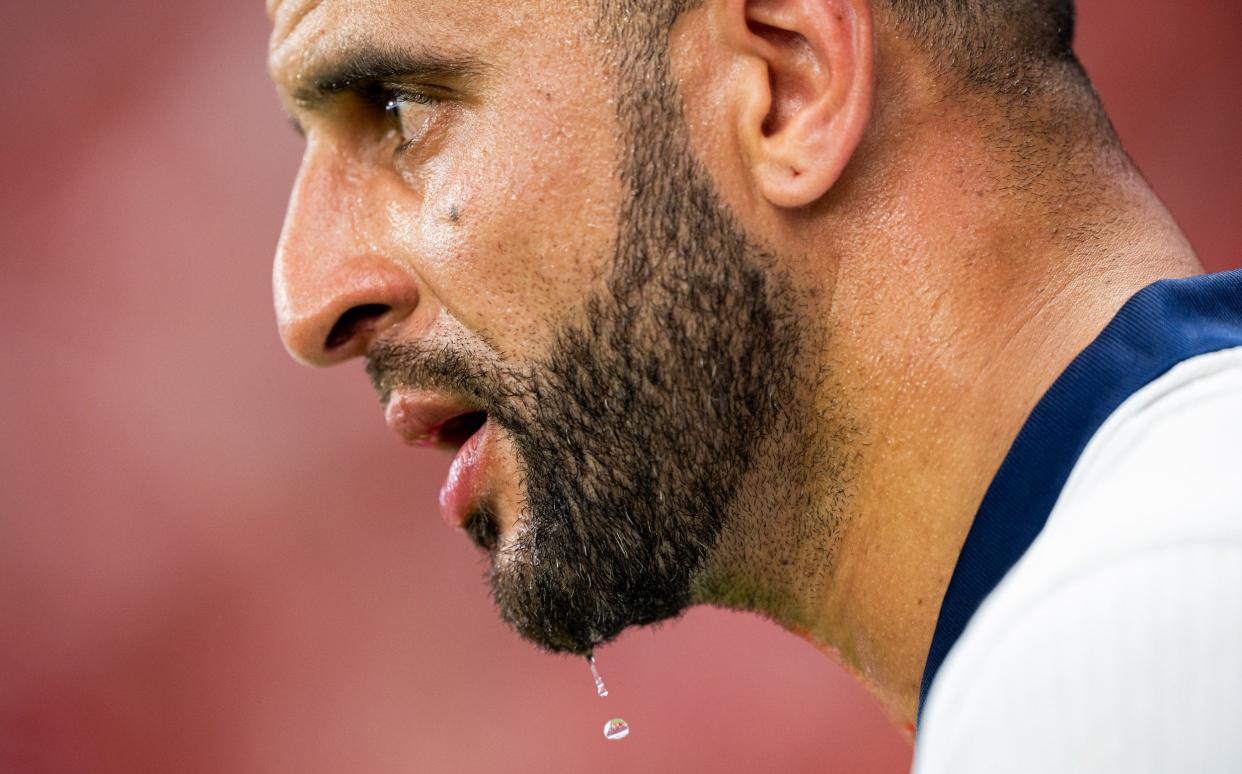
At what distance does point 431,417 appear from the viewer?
2.64 ft

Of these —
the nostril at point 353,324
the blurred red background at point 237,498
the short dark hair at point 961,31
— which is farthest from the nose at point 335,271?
the blurred red background at point 237,498

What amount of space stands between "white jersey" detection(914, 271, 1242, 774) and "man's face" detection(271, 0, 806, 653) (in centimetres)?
26

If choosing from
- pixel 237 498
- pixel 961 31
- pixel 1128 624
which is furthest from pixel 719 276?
pixel 237 498

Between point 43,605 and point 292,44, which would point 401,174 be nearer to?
point 292,44

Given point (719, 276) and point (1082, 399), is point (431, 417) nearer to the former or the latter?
point (719, 276)

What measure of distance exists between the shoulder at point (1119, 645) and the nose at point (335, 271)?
1.50 feet

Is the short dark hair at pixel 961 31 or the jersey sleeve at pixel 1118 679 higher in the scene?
the short dark hair at pixel 961 31

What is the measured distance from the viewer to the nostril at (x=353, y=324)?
80 cm

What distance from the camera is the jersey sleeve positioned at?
363 mm

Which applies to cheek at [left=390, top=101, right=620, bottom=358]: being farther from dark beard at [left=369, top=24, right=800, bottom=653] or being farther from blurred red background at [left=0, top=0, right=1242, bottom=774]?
blurred red background at [left=0, top=0, right=1242, bottom=774]

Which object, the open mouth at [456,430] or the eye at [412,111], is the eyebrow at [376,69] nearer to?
the eye at [412,111]

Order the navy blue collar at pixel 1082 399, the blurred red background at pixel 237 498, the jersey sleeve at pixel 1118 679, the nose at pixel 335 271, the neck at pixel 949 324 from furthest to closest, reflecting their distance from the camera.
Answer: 1. the blurred red background at pixel 237 498
2. the nose at pixel 335 271
3. the neck at pixel 949 324
4. the navy blue collar at pixel 1082 399
5. the jersey sleeve at pixel 1118 679

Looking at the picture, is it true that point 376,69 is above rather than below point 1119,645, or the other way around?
above

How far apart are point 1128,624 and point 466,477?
0.48 metres
